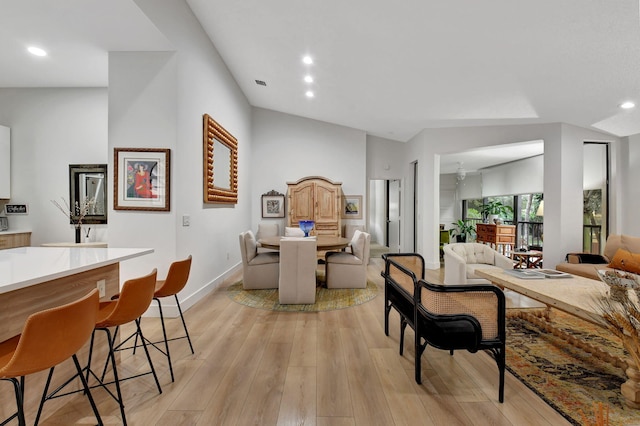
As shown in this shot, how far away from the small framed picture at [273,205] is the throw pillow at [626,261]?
18.0 feet

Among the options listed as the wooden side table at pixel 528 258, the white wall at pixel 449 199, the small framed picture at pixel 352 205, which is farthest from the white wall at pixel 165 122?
the white wall at pixel 449 199

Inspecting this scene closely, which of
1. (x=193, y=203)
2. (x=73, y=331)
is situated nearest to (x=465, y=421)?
(x=73, y=331)

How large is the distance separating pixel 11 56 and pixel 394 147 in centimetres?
653

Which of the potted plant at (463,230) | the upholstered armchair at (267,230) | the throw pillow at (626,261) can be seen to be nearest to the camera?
the throw pillow at (626,261)

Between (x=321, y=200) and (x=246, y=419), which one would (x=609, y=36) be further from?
(x=321, y=200)

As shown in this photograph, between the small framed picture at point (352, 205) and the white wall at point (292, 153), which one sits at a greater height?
the white wall at point (292, 153)

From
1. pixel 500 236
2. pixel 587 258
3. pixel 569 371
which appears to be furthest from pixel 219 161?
pixel 500 236

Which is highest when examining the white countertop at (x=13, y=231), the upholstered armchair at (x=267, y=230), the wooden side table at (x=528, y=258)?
the white countertop at (x=13, y=231)

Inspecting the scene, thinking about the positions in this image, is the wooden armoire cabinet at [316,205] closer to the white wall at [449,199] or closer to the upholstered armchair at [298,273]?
the upholstered armchair at [298,273]

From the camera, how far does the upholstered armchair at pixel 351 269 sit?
441 cm

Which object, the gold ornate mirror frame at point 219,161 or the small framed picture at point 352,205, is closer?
the gold ornate mirror frame at point 219,161

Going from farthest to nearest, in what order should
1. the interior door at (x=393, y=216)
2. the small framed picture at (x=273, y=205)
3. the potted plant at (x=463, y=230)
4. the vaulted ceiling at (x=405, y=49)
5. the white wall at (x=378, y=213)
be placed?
the white wall at (x=378, y=213), the potted plant at (x=463, y=230), the interior door at (x=393, y=216), the small framed picture at (x=273, y=205), the vaulted ceiling at (x=405, y=49)

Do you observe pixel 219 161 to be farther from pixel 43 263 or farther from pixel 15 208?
pixel 43 263

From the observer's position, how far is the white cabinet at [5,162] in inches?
162
